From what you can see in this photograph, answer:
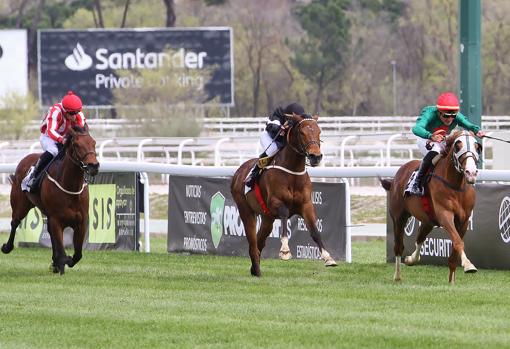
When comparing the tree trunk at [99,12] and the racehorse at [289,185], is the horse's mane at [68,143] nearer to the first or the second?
the racehorse at [289,185]

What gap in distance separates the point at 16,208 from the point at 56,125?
6.08ft

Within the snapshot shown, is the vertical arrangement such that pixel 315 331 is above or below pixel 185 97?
below

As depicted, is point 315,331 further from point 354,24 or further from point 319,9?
point 354,24

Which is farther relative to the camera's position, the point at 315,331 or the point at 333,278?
the point at 333,278

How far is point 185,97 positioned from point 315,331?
175ft

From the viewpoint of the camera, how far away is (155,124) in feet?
155

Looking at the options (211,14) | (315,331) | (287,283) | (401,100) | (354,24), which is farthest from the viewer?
(211,14)

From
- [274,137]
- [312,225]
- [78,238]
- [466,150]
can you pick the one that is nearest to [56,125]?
[78,238]

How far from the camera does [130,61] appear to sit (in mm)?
65062

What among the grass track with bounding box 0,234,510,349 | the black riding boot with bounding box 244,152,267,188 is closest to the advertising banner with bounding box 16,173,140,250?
the grass track with bounding box 0,234,510,349

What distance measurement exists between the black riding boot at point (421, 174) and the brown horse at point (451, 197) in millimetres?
82

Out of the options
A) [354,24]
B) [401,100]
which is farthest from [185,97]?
[354,24]

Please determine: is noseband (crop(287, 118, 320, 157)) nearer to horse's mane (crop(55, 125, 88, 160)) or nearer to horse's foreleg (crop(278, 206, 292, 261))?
horse's foreleg (crop(278, 206, 292, 261))

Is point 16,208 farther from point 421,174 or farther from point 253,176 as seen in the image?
point 421,174
